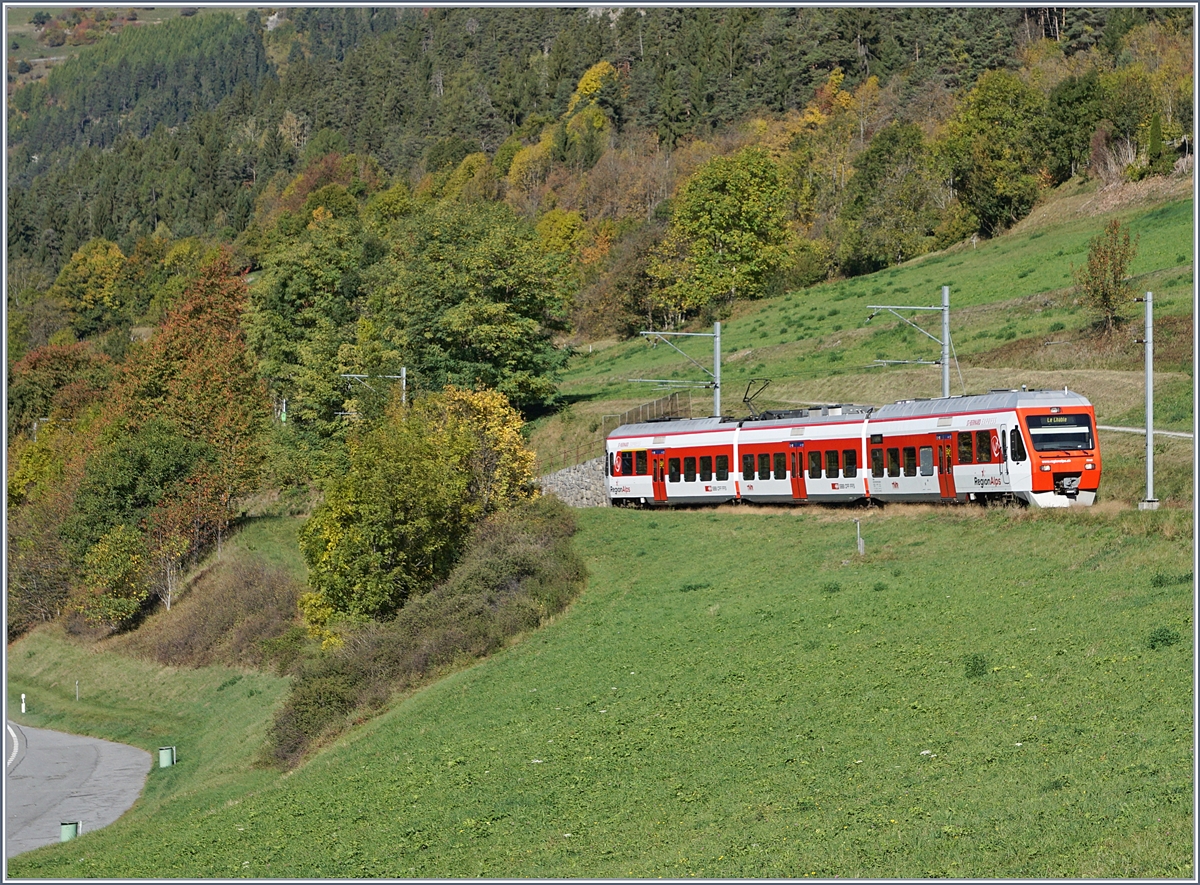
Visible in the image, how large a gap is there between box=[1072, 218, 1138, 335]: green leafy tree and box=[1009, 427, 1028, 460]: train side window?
2410 centimetres

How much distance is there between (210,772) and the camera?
47938 millimetres

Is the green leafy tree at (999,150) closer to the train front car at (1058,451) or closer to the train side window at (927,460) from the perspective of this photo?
the train side window at (927,460)

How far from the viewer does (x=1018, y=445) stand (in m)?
43.8

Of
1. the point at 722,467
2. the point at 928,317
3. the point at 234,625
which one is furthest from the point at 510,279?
the point at 722,467

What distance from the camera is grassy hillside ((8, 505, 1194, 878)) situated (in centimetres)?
2053

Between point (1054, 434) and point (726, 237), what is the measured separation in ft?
234

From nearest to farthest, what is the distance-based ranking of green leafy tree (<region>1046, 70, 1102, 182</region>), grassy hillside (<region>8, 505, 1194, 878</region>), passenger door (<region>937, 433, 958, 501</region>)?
grassy hillside (<region>8, 505, 1194, 878</region>)
passenger door (<region>937, 433, 958, 501</region>)
green leafy tree (<region>1046, 70, 1102, 182</region>)

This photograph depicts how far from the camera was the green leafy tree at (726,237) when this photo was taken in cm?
11181

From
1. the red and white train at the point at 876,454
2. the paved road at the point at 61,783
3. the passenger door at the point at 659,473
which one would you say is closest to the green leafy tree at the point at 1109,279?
the red and white train at the point at 876,454

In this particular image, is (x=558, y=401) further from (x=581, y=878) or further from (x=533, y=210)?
(x=533, y=210)

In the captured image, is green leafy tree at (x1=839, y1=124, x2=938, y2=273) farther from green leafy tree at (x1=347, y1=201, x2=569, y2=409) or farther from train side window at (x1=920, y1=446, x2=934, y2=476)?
train side window at (x1=920, y1=446, x2=934, y2=476)

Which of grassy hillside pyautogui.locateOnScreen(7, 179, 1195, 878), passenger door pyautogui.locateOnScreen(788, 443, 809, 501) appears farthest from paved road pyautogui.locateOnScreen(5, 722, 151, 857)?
passenger door pyautogui.locateOnScreen(788, 443, 809, 501)

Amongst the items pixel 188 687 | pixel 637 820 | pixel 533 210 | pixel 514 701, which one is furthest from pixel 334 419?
pixel 533 210

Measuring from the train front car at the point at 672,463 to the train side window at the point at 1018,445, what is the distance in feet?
46.0
